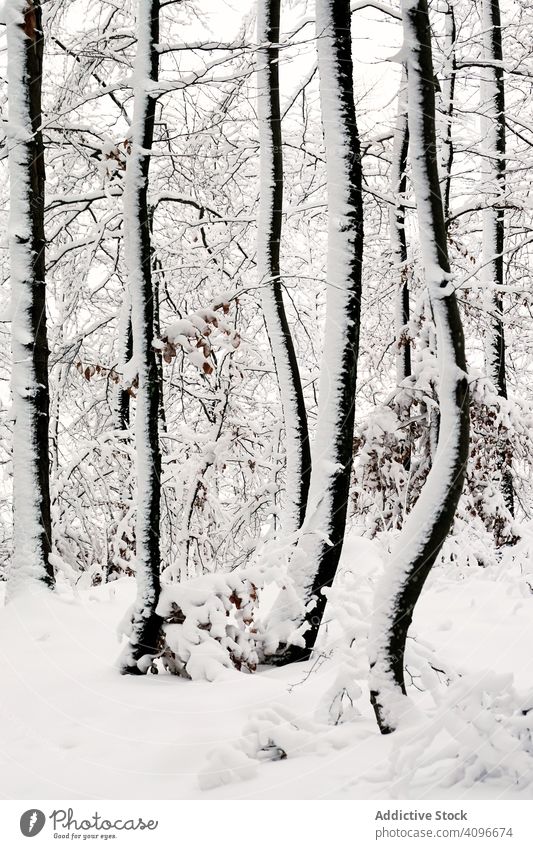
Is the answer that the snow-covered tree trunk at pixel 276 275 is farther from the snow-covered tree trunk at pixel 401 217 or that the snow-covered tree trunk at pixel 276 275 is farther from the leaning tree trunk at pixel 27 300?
the snow-covered tree trunk at pixel 401 217

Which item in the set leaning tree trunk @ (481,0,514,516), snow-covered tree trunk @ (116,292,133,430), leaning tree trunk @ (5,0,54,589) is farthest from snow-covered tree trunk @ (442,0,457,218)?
leaning tree trunk @ (5,0,54,589)

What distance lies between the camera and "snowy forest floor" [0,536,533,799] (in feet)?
11.1

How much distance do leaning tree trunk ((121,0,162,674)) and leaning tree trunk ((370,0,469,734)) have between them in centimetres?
204

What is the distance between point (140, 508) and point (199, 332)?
1.33 metres

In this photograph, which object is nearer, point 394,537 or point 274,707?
point 274,707

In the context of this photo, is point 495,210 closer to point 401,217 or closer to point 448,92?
point 401,217

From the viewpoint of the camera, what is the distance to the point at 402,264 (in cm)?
915

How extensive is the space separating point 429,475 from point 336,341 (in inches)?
76.1

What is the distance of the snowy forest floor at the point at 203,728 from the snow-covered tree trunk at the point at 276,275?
2.63 ft

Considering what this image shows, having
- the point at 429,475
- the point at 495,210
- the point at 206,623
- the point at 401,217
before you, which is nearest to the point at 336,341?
the point at 429,475
